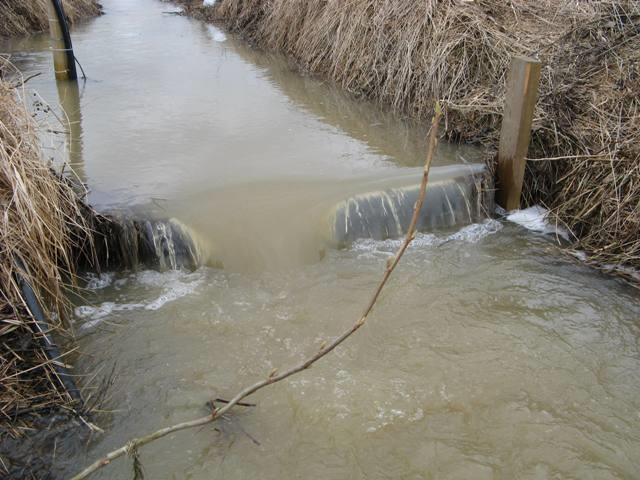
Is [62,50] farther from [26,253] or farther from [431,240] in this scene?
[431,240]

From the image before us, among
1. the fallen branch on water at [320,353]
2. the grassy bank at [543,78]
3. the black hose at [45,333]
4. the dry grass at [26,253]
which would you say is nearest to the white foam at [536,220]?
the grassy bank at [543,78]

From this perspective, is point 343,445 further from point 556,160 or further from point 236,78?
point 236,78

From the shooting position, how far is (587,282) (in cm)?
429

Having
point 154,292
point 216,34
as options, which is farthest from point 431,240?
point 216,34

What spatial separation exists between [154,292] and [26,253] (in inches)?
43.4

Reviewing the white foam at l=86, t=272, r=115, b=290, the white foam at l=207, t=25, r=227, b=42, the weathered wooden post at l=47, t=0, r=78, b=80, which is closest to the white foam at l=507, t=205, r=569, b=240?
the white foam at l=86, t=272, r=115, b=290

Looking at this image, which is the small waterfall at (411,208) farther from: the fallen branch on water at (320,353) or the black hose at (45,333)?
the fallen branch on water at (320,353)

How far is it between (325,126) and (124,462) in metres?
4.74

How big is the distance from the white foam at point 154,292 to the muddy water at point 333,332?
0.01 m

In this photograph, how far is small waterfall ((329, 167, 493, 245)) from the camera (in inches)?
185

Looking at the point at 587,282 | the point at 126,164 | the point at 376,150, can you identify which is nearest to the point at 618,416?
the point at 587,282

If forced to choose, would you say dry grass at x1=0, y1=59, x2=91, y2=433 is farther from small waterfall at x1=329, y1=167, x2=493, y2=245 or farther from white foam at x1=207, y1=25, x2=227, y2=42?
white foam at x1=207, y1=25, x2=227, y2=42

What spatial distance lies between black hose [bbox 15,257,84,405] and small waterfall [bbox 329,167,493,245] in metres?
2.37

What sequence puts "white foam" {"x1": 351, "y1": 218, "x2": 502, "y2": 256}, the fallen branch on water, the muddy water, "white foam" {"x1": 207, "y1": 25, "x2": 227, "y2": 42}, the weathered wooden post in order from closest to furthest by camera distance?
the fallen branch on water, the muddy water, "white foam" {"x1": 351, "y1": 218, "x2": 502, "y2": 256}, the weathered wooden post, "white foam" {"x1": 207, "y1": 25, "x2": 227, "y2": 42}
